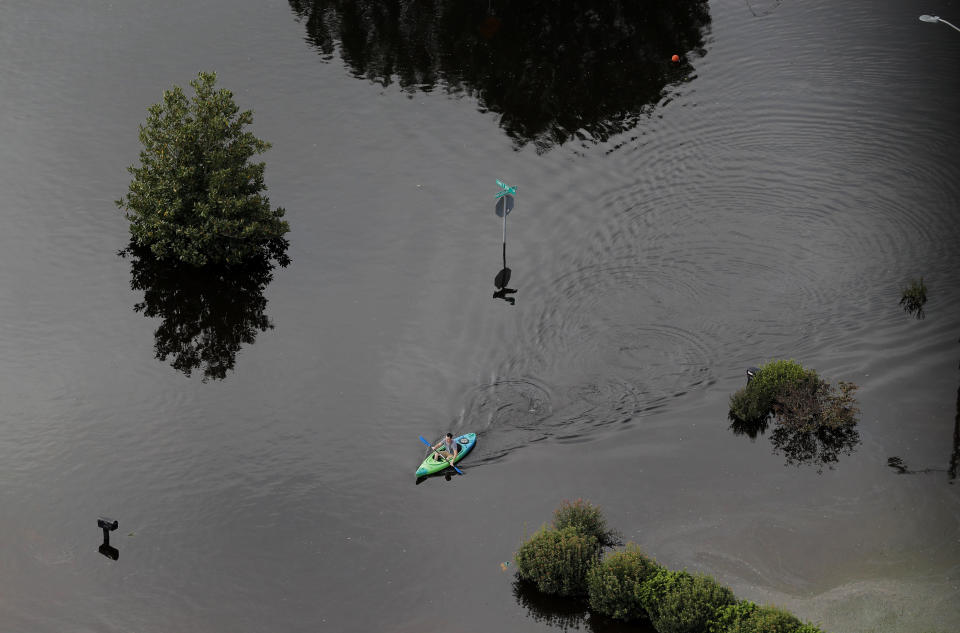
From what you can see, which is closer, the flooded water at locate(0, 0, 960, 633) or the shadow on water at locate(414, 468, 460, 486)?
the flooded water at locate(0, 0, 960, 633)

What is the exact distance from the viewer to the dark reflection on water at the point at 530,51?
48938 millimetres

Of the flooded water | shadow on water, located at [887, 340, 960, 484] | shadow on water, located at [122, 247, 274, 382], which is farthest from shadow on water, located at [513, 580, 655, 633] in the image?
shadow on water, located at [122, 247, 274, 382]

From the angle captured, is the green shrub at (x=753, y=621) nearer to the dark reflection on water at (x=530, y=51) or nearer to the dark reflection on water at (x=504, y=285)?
the dark reflection on water at (x=504, y=285)

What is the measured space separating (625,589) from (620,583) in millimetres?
199

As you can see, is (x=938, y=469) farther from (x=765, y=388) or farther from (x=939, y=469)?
(x=765, y=388)

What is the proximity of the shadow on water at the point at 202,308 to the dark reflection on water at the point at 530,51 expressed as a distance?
13.8 meters

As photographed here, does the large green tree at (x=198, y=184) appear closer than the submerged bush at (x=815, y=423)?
No

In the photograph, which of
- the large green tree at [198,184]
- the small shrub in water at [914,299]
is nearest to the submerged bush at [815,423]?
the small shrub in water at [914,299]

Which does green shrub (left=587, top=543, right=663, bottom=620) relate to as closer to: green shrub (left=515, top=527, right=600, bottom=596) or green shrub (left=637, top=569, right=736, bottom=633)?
green shrub (left=637, top=569, right=736, bottom=633)

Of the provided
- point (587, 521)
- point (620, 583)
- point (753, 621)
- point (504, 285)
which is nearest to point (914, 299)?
point (504, 285)

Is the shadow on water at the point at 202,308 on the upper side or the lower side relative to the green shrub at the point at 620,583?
upper

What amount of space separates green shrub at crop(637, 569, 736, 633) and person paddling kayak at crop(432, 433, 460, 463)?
24.2 feet

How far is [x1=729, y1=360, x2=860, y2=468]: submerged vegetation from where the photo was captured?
32.5 meters

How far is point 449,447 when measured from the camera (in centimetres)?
3194
